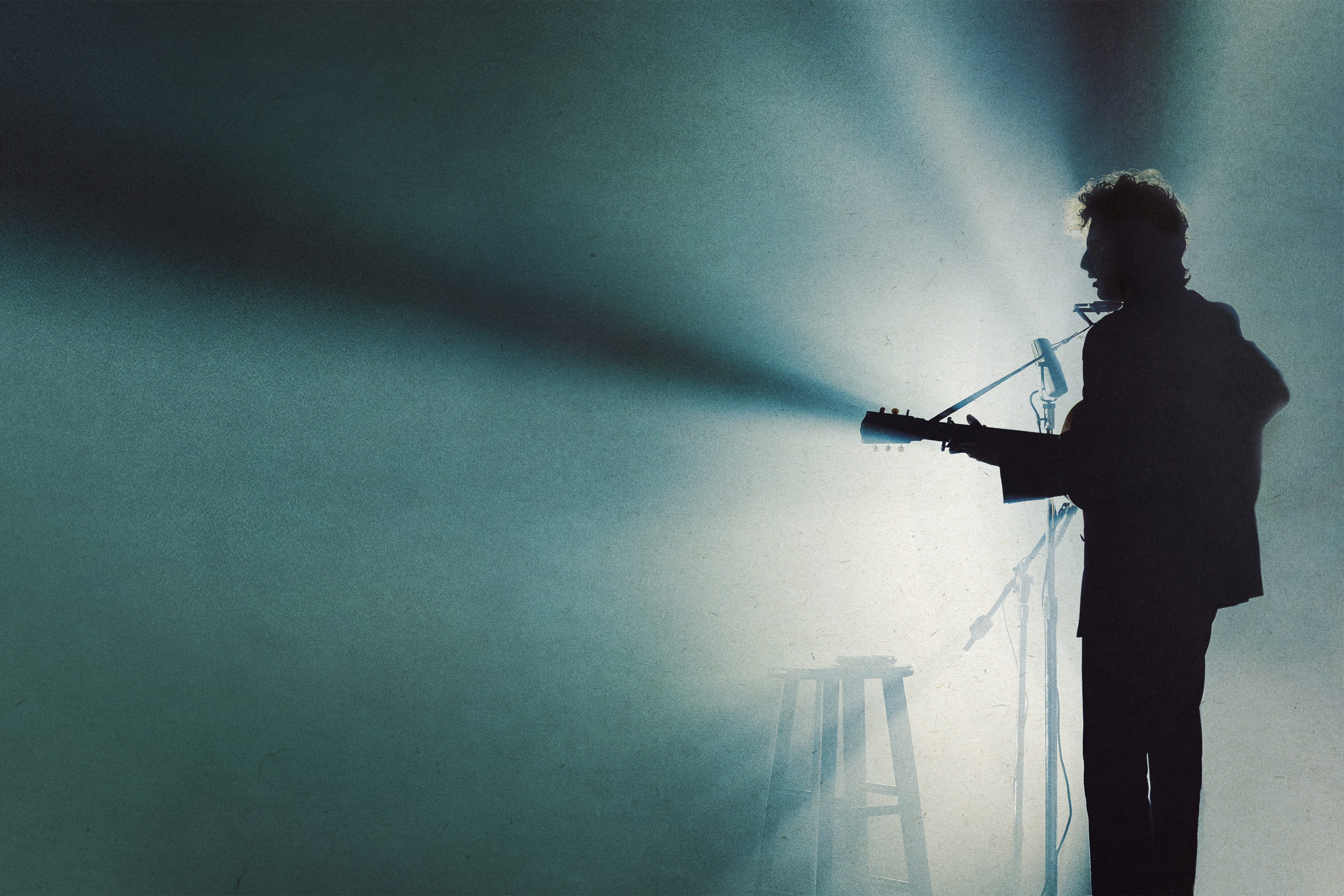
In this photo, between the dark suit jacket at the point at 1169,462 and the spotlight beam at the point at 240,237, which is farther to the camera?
the spotlight beam at the point at 240,237

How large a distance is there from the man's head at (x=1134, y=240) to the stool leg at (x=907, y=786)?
3.14ft

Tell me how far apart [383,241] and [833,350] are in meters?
1.27

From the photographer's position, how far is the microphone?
1.79 metres

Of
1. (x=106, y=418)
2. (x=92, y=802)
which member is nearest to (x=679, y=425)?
(x=106, y=418)

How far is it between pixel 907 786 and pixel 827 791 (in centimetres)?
19

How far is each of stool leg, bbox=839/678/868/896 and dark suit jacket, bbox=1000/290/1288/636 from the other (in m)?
0.76

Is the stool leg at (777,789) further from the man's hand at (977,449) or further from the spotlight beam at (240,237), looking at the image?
the spotlight beam at (240,237)

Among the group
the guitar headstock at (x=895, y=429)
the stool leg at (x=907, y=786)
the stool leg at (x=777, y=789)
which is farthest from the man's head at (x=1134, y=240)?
the stool leg at (x=777, y=789)

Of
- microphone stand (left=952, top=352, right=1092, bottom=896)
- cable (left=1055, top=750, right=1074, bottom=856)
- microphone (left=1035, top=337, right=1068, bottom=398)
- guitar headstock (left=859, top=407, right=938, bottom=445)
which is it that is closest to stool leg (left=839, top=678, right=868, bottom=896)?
microphone stand (left=952, top=352, right=1092, bottom=896)

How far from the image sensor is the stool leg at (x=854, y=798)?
1683 mm

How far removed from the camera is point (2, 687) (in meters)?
1.88

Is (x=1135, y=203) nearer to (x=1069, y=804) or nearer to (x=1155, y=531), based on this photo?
(x=1155, y=531)

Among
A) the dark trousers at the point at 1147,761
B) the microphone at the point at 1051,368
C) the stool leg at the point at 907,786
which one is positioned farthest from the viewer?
the microphone at the point at 1051,368

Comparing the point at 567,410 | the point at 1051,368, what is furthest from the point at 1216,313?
the point at 567,410
